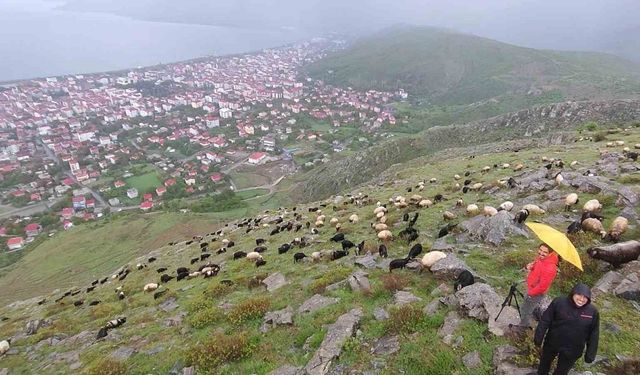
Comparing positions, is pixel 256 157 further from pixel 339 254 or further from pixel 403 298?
pixel 403 298

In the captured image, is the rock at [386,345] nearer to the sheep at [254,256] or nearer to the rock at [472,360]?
the rock at [472,360]

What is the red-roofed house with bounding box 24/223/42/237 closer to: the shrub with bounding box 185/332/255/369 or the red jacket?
the shrub with bounding box 185/332/255/369

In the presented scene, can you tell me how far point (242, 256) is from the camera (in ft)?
70.4

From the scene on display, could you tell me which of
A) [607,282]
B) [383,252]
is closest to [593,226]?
[607,282]

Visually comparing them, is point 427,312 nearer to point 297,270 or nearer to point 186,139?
point 297,270

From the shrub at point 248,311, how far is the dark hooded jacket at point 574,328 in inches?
331

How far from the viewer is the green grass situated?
4660 inches

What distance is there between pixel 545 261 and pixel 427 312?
11.2ft

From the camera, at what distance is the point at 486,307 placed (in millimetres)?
9320

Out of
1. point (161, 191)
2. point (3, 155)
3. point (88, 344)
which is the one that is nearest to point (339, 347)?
point (88, 344)

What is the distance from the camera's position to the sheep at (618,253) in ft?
32.5

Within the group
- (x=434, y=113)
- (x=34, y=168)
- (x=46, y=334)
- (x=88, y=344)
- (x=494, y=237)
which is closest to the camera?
(x=494, y=237)

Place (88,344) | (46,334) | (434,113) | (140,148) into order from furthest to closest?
(434,113)
(140,148)
(46,334)
(88,344)

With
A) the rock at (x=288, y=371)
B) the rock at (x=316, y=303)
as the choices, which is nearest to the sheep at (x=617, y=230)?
the rock at (x=316, y=303)
